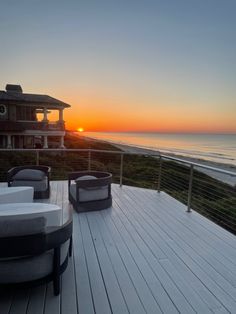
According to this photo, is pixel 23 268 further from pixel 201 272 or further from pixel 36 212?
pixel 201 272

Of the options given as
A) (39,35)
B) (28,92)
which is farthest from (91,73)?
(28,92)

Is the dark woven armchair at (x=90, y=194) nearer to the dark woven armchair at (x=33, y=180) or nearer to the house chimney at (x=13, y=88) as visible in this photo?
the dark woven armchair at (x=33, y=180)

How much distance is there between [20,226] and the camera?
1.70 metres

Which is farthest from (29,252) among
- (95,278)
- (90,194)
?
(90,194)

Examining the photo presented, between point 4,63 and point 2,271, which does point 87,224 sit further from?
point 4,63

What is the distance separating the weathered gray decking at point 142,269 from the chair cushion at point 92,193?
0.26 meters

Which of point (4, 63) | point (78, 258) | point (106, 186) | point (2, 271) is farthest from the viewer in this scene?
point (4, 63)

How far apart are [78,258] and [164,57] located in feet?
23.3

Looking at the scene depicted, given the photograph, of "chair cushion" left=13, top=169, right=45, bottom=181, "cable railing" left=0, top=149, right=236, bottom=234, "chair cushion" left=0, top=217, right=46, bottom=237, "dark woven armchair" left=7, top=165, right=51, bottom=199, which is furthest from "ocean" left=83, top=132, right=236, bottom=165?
"chair cushion" left=0, top=217, right=46, bottom=237

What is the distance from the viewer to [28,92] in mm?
19656

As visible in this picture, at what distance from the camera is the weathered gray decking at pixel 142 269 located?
1786 mm

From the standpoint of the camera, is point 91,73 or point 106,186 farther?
point 91,73

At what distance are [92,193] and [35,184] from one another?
44.5 inches

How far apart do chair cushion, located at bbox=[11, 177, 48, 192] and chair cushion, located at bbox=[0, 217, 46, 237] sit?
8.62ft
